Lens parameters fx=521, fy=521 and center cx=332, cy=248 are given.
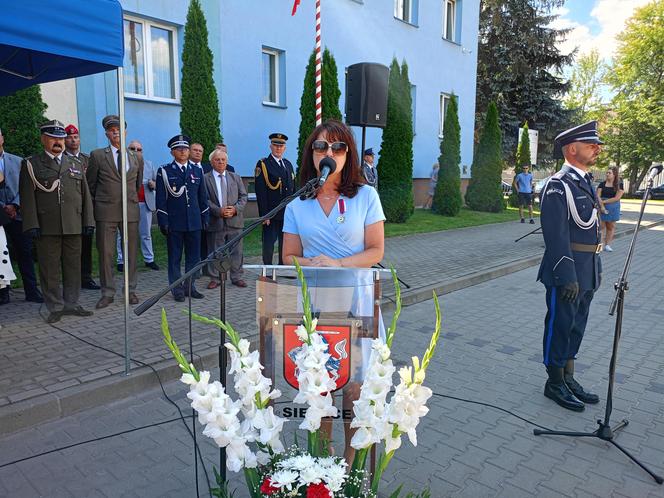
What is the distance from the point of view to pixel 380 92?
8.70m

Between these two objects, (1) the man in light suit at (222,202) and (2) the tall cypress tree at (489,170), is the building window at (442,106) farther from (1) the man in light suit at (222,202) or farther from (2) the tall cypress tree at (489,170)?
(1) the man in light suit at (222,202)

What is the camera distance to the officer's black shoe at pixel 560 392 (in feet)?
13.1

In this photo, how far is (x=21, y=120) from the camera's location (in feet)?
25.9

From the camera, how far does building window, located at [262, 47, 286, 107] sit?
45.2 feet

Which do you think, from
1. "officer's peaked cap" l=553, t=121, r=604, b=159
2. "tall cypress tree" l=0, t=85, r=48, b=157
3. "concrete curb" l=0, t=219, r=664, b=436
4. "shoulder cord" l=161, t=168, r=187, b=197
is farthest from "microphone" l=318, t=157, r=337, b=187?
"tall cypress tree" l=0, t=85, r=48, b=157

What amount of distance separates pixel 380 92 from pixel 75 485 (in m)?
7.34

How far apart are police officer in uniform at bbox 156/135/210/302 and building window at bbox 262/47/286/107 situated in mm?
7345

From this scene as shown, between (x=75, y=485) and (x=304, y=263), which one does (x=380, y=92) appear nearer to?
(x=304, y=263)

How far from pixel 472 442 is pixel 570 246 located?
160 cm

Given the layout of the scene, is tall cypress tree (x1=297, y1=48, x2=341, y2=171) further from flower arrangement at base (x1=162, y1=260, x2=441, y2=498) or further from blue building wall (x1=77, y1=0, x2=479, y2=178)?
flower arrangement at base (x1=162, y1=260, x2=441, y2=498)

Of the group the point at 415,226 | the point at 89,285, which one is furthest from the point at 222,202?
the point at 415,226

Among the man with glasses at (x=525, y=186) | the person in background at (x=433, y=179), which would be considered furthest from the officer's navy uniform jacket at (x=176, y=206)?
the person in background at (x=433, y=179)

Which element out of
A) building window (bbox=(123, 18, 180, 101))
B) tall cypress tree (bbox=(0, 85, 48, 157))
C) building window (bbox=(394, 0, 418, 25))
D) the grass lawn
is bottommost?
the grass lawn

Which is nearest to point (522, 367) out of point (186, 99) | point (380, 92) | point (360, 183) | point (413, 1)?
point (360, 183)
